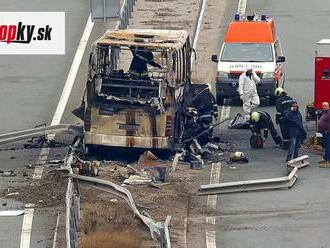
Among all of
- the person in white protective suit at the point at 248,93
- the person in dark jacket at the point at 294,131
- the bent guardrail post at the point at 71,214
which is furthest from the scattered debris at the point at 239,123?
the bent guardrail post at the point at 71,214

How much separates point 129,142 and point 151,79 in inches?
55.2

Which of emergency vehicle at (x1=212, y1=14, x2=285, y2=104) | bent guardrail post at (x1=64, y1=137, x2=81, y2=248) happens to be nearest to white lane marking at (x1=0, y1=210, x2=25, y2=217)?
bent guardrail post at (x1=64, y1=137, x2=81, y2=248)

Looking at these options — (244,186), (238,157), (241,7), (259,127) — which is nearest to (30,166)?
(238,157)

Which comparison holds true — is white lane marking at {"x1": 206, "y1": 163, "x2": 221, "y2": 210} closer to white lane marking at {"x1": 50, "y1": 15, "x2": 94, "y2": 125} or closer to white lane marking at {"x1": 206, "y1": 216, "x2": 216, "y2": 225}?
white lane marking at {"x1": 206, "y1": 216, "x2": 216, "y2": 225}

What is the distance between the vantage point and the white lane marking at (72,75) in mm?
36244

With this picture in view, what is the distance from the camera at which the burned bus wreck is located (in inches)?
1201

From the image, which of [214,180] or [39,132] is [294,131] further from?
[39,132]

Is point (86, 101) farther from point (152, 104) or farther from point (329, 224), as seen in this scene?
point (329, 224)

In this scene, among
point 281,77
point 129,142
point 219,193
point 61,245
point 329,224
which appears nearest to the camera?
point 61,245

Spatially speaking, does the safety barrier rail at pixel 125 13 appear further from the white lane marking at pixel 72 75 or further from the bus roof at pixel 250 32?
the bus roof at pixel 250 32

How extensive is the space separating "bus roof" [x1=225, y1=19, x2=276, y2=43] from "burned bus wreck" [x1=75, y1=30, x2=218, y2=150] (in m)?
6.96

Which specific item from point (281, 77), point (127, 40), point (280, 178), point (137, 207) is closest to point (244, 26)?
point (281, 77)

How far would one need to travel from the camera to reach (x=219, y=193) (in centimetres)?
2867

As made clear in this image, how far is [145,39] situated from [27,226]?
22.1 feet
